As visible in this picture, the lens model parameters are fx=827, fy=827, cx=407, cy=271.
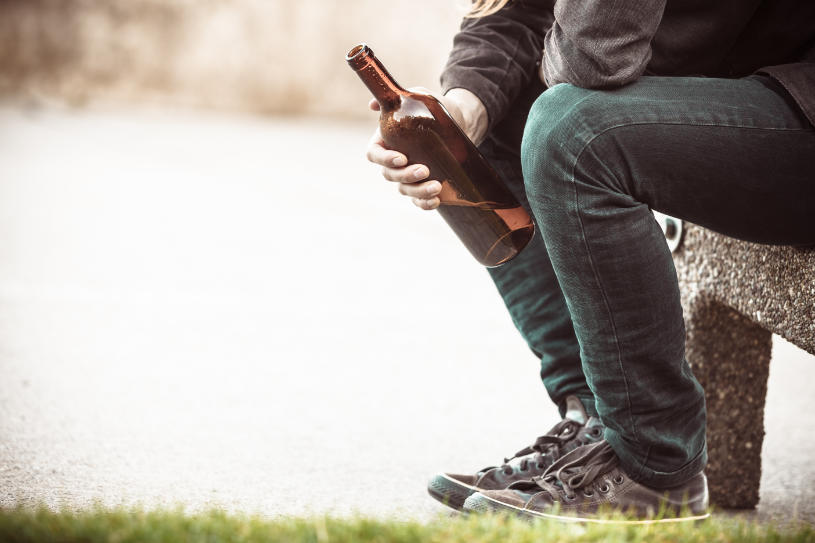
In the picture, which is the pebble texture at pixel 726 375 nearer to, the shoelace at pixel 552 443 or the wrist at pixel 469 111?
the shoelace at pixel 552 443

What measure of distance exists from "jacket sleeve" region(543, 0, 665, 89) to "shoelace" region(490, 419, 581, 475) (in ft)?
2.22

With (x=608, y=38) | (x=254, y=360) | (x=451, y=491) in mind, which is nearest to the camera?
(x=608, y=38)

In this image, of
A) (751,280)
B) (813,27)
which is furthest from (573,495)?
(813,27)

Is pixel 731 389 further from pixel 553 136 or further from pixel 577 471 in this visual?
pixel 553 136

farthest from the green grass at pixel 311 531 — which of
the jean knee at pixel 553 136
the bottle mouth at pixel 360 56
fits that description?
the bottle mouth at pixel 360 56

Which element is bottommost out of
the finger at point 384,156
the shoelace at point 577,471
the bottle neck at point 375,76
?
the shoelace at point 577,471

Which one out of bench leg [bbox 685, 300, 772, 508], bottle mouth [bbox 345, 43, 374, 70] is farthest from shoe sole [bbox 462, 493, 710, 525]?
bottle mouth [bbox 345, 43, 374, 70]

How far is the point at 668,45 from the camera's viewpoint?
1.43 m

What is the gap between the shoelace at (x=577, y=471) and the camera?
A: 4.82ft

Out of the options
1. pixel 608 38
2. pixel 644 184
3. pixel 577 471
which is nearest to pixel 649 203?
pixel 644 184

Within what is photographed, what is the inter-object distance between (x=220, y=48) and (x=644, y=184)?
10.2m

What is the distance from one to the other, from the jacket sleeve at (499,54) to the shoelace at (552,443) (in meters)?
0.63

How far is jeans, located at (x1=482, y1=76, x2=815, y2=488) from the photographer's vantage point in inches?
Answer: 50.2

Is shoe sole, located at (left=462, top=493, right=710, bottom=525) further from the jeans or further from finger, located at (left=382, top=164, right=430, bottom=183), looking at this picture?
finger, located at (left=382, top=164, right=430, bottom=183)
